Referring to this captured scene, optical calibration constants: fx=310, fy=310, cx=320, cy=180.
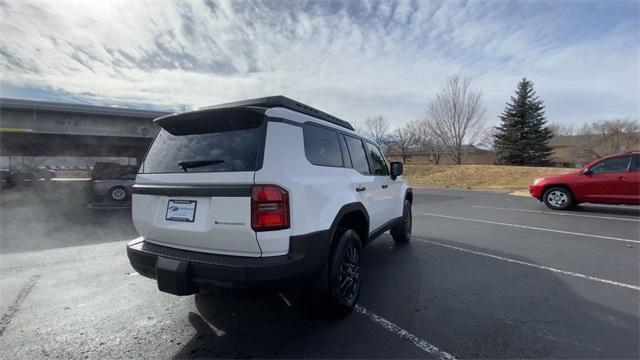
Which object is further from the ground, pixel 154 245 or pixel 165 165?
pixel 165 165

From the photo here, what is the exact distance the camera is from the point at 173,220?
8.84ft

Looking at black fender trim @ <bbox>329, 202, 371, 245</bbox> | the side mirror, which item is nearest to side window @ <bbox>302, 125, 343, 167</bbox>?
black fender trim @ <bbox>329, 202, 371, 245</bbox>

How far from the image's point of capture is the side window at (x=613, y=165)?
834cm

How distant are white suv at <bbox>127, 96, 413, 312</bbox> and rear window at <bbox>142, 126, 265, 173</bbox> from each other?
0.01 meters

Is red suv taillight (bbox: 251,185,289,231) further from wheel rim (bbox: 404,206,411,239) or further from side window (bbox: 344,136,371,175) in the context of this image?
wheel rim (bbox: 404,206,411,239)

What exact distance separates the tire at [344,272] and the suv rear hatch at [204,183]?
0.88 m

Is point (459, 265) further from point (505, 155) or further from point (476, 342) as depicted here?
point (505, 155)

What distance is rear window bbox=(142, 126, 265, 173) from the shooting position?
2508mm

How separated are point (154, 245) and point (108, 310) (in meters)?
1.10

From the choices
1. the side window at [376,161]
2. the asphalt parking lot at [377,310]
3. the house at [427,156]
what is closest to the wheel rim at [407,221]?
the asphalt parking lot at [377,310]

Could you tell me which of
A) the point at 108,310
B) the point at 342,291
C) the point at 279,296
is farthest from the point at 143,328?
the point at 342,291

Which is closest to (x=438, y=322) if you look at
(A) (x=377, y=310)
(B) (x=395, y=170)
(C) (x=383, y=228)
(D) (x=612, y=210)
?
(A) (x=377, y=310)

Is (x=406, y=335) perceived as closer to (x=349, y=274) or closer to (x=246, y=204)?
(x=349, y=274)

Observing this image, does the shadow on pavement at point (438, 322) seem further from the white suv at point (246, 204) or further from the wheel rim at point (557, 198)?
the wheel rim at point (557, 198)
